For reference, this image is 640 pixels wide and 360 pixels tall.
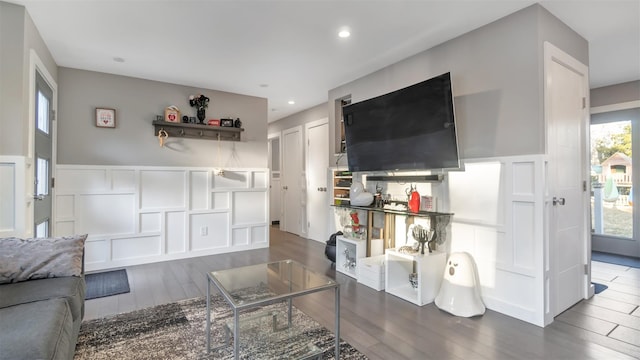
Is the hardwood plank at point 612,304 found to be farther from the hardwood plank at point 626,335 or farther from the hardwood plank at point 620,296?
the hardwood plank at point 626,335

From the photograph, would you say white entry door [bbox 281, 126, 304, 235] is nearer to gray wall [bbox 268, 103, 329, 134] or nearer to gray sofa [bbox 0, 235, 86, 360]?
gray wall [bbox 268, 103, 329, 134]

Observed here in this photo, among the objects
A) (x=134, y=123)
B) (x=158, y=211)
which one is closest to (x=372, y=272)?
(x=158, y=211)

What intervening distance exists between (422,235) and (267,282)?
1.48 metres

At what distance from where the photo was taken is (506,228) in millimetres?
2471

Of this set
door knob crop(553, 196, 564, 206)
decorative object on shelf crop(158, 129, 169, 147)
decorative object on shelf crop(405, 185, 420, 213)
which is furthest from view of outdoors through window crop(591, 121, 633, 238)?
decorative object on shelf crop(158, 129, 169, 147)

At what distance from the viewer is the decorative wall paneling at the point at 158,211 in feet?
Answer: 12.0

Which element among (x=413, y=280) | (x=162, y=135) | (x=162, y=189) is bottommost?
(x=413, y=280)

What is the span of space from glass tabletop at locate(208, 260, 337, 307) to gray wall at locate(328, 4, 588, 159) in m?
1.78

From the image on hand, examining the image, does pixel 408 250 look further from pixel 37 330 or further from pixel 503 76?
pixel 37 330

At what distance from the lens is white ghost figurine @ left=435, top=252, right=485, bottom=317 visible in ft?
8.11

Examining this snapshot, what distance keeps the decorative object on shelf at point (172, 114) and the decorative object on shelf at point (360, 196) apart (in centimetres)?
253

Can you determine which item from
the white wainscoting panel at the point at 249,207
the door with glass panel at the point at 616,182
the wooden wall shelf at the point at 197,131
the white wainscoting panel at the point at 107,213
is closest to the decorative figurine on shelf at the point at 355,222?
the white wainscoting panel at the point at 249,207

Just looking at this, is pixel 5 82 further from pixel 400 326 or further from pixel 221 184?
pixel 400 326

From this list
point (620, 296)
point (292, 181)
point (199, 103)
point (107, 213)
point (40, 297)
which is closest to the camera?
point (40, 297)
